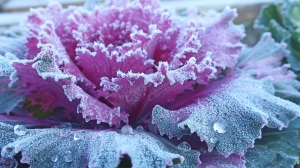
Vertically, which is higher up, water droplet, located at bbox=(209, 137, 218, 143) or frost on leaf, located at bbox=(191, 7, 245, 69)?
frost on leaf, located at bbox=(191, 7, 245, 69)

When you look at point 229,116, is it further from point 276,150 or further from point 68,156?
point 68,156

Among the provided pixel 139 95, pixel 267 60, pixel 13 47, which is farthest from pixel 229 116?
pixel 13 47

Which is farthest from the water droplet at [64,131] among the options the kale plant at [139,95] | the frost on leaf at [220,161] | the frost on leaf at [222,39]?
the frost on leaf at [222,39]

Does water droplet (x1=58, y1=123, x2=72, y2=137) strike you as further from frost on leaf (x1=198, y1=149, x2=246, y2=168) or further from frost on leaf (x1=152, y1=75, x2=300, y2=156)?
frost on leaf (x1=198, y1=149, x2=246, y2=168)

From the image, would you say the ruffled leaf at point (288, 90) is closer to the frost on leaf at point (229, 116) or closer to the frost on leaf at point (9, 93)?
the frost on leaf at point (229, 116)

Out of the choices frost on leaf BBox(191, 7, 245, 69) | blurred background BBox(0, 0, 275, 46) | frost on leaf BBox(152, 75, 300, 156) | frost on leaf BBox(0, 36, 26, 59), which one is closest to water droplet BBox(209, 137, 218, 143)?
frost on leaf BBox(152, 75, 300, 156)

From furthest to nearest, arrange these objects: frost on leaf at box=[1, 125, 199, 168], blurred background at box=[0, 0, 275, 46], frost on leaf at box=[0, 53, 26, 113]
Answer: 1. blurred background at box=[0, 0, 275, 46]
2. frost on leaf at box=[0, 53, 26, 113]
3. frost on leaf at box=[1, 125, 199, 168]
